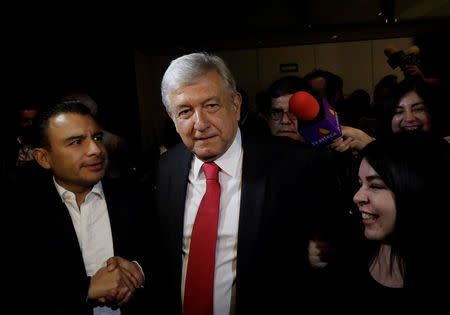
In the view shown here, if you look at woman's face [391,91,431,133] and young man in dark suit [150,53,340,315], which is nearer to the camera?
young man in dark suit [150,53,340,315]

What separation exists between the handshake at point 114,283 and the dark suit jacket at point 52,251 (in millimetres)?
44

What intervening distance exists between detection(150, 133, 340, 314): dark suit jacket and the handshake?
0.16 m

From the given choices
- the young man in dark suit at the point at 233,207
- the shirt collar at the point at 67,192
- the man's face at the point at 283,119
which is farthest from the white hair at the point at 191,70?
the man's face at the point at 283,119

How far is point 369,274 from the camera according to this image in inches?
50.8

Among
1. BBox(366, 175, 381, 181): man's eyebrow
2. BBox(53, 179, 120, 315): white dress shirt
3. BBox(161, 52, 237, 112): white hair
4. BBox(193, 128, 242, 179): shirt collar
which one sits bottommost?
BBox(53, 179, 120, 315): white dress shirt

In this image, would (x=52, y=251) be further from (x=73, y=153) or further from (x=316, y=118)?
(x=316, y=118)

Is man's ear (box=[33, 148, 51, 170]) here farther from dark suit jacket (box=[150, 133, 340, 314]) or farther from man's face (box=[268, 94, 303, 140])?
man's face (box=[268, 94, 303, 140])

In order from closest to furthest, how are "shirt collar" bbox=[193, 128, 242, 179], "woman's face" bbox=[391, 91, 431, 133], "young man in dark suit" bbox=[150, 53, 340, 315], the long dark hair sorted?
the long dark hair → "young man in dark suit" bbox=[150, 53, 340, 315] → "shirt collar" bbox=[193, 128, 242, 179] → "woman's face" bbox=[391, 91, 431, 133]

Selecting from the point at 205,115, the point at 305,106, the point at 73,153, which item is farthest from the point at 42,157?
the point at 305,106

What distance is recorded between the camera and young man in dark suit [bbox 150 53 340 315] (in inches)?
50.5

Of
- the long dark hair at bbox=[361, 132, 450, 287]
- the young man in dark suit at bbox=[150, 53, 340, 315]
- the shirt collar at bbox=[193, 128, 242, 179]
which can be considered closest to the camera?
the long dark hair at bbox=[361, 132, 450, 287]

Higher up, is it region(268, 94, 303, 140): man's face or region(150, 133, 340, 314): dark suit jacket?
region(268, 94, 303, 140): man's face

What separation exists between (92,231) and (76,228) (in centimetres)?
7

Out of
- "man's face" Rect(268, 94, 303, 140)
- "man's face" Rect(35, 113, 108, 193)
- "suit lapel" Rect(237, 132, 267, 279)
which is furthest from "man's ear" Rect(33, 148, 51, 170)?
"man's face" Rect(268, 94, 303, 140)
